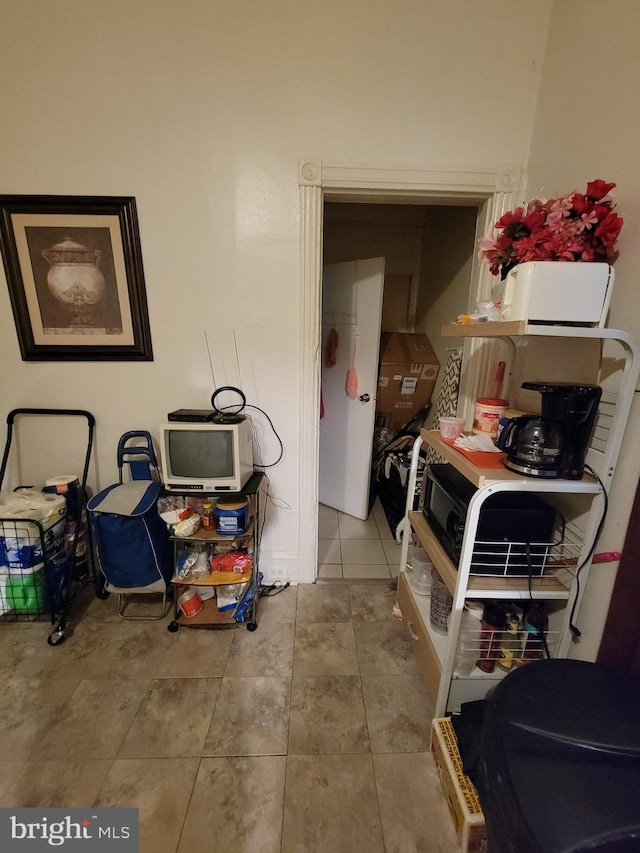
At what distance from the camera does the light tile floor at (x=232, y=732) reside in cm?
100

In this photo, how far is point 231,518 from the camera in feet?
5.01

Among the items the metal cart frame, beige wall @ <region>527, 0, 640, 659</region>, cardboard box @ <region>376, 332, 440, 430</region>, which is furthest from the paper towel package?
cardboard box @ <region>376, 332, 440, 430</region>

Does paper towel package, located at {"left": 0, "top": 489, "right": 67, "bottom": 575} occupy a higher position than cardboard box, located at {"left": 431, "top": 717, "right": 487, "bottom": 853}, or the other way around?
paper towel package, located at {"left": 0, "top": 489, "right": 67, "bottom": 575}

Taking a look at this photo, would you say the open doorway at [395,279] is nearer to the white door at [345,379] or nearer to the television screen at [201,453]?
the white door at [345,379]

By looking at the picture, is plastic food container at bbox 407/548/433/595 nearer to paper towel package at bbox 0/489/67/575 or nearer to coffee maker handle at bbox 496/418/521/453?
coffee maker handle at bbox 496/418/521/453

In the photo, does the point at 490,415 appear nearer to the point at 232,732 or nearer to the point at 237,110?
the point at 232,732

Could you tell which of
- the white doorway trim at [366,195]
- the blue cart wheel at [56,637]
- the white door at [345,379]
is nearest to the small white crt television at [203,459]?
the white doorway trim at [366,195]

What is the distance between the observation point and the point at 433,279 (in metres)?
3.04

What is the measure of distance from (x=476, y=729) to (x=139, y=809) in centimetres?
103

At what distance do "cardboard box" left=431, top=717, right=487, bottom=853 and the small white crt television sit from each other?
3.60 ft

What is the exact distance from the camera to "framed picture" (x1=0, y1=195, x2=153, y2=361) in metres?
1.56

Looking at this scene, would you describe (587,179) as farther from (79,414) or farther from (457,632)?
(79,414)

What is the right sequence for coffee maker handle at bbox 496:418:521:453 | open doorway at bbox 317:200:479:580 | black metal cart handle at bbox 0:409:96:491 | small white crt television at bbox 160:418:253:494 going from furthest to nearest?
open doorway at bbox 317:200:479:580, black metal cart handle at bbox 0:409:96:491, small white crt television at bbox 160:418:253:494, coffee maker handle at bbox 496:418:521:453

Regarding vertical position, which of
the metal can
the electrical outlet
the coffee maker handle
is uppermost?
the coffee maker handle
